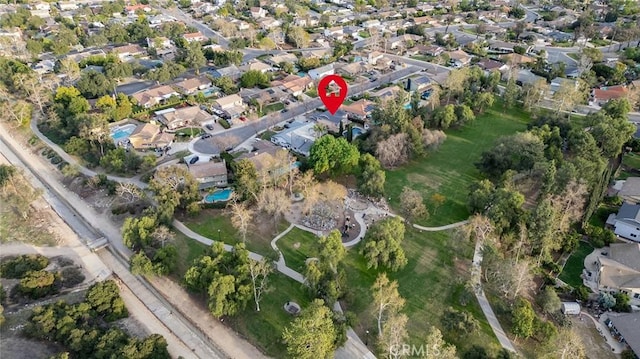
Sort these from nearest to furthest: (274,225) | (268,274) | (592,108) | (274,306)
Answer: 1. (274,306)
2. (268,274)
3. (274,225)
4. (592,108)

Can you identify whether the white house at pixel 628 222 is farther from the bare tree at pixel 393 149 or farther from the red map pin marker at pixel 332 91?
the red map pin marker at pixel 332 91

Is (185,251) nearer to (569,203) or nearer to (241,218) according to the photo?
(241,218)

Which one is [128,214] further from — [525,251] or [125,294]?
[525,251]

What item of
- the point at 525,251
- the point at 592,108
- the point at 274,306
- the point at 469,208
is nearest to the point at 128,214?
the point at 274,306

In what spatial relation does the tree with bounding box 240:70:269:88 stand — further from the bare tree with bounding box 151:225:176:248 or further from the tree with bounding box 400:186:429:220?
the tree with bounding box 400:186:429:220

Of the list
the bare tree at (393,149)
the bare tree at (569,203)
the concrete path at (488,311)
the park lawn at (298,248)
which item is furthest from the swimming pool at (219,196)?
the bare tree at (569,203)
